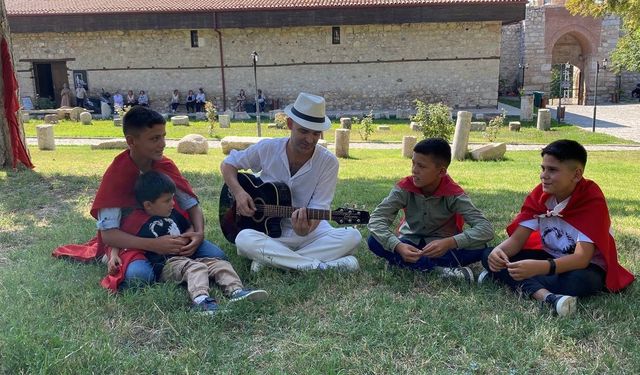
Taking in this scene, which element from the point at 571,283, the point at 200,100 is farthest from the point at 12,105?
the point at 200,100

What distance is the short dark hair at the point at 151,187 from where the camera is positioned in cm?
363

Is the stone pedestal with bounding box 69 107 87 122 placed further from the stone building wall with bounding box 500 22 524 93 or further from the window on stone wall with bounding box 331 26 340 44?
the stone building wall with bounding box 500 22 524 93

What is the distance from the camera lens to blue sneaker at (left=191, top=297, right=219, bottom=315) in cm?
311

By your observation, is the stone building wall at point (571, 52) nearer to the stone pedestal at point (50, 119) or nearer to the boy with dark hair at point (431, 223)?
the stone pedestal at point (50, 119)

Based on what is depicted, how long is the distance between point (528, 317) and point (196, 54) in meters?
25.7

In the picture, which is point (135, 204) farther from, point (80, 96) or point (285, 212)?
point (80, 96)

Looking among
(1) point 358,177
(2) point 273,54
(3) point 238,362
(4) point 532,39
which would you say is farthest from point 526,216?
(4) point 532,39

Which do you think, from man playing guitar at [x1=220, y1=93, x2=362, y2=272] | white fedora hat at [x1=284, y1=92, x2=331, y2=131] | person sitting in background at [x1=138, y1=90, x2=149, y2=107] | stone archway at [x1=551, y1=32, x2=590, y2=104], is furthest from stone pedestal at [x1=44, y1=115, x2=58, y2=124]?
stone archway at [x1=551, y1=32, x2=590, y2=104]

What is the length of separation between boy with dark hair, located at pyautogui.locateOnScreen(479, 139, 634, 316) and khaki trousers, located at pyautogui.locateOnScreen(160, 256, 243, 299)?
1704 mm

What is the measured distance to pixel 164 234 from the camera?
3.75m

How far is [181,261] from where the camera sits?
3.61 m

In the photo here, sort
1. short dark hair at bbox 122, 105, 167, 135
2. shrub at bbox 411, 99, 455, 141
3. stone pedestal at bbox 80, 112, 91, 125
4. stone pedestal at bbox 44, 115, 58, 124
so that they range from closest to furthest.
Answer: short dark hair at bbox 122, 105, 167, 135, shrub at bbox 411, 99, 455, 141, stone pedestal at bbox 80, 112, 91, 125, stone pedestal at bbox 44, 115, 58, 124

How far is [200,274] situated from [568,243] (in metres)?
2.35

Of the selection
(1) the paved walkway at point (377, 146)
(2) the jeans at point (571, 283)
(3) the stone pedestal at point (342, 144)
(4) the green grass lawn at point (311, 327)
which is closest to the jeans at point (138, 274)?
(4) the green grass lawn at point (311, 327)
